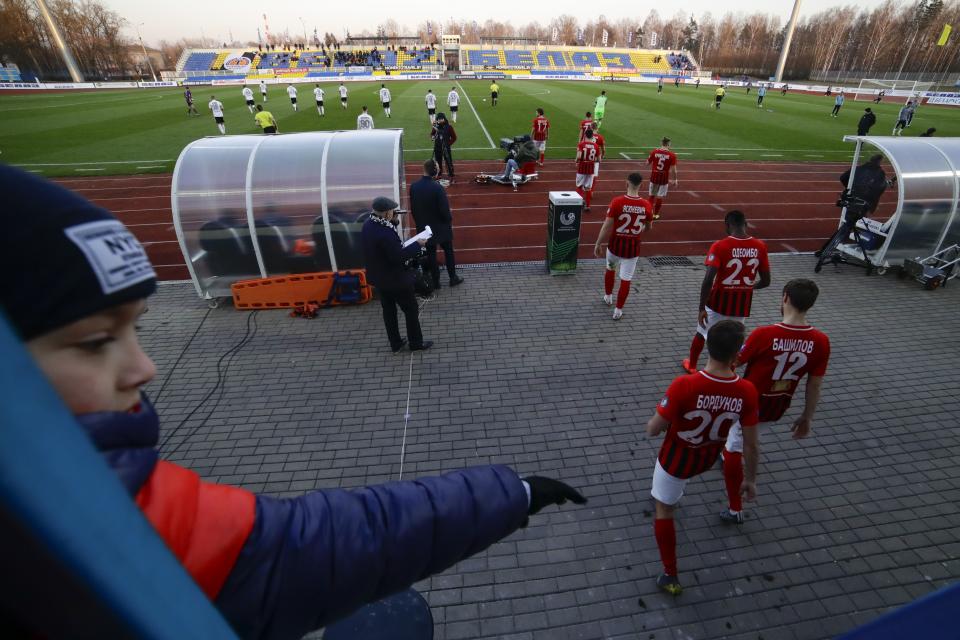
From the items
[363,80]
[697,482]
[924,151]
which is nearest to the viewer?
[697,482]

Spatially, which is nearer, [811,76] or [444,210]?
[444,210]

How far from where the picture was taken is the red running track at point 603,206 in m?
11.1

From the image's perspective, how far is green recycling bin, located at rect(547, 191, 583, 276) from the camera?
877cm

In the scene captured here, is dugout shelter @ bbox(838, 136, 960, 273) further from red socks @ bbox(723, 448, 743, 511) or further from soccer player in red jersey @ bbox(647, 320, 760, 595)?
soccer player in red jersey @ bbox(647, 320, 760, 595)

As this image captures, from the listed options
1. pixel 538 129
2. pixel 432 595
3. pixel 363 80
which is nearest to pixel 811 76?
pixel 363 80

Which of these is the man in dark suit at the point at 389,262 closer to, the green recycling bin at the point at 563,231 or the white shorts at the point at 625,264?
the white shorts at the point at 625,264

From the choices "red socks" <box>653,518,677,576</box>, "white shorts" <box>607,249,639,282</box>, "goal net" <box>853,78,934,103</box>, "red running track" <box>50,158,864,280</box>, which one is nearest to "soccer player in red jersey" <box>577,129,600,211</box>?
"red running track" <box>50,158,864,280</box>

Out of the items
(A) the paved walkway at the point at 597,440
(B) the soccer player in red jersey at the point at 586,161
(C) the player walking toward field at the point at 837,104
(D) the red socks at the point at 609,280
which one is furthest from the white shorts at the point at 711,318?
(C) the player walking toward field at the point at 837,104

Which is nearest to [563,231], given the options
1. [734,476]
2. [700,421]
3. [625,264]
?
[625,264]

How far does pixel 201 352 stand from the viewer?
7.13 meters

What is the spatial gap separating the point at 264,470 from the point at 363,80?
64793 millimetres

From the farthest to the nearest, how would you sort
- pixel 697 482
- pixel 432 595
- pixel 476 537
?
1. pixel 697 482
2. pixel 432 595
3. pixel 476 537

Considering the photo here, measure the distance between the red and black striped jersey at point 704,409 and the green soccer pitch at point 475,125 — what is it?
17.4 meters

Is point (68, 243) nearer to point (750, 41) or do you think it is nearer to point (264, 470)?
point (264, 470)
